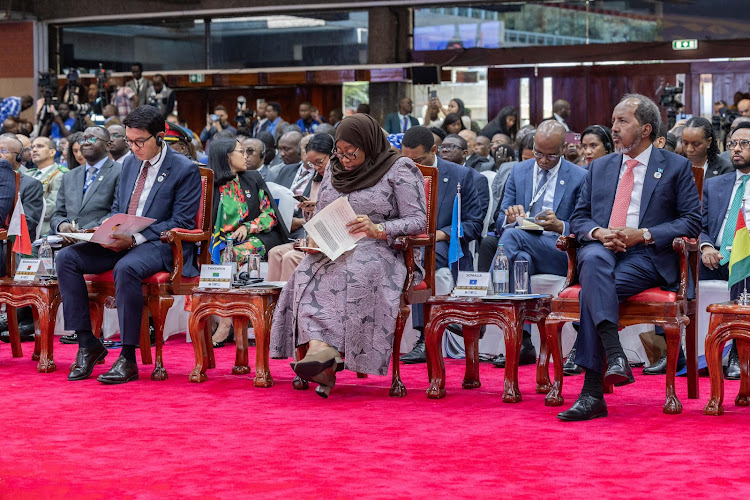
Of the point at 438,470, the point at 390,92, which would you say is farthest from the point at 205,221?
the point at 390,92

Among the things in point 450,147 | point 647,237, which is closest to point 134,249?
point 450,147

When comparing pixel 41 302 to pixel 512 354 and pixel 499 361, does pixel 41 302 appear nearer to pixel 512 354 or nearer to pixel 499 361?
pixel 499 361

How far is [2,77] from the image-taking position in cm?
1803

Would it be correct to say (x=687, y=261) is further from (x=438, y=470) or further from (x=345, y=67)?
(x=345, y=67)

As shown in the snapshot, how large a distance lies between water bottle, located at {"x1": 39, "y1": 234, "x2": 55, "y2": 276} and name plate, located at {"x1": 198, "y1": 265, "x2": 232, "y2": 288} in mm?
1083

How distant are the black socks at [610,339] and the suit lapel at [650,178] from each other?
529mm

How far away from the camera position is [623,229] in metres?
4.48

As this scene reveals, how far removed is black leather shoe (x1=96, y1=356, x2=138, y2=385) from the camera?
5133mm

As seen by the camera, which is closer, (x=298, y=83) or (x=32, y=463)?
(x=32, y=463)

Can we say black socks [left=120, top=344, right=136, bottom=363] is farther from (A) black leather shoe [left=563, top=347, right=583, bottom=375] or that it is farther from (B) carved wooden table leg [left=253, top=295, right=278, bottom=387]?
(A) black leather shoe [left=563, top=347, right=583, bottom=375]

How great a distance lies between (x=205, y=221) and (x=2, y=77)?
1360 cm

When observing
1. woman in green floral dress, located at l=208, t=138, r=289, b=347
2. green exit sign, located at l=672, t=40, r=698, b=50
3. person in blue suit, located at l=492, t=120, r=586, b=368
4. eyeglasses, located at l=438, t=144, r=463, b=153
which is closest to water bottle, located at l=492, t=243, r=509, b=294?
person in blue suit, located at l=492, t=120, r=586, b=368

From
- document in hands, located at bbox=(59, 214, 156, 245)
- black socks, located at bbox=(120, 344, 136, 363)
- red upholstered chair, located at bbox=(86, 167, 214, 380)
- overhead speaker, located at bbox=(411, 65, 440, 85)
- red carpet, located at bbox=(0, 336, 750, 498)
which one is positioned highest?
overhead speaker, located at bbox=(411, 65, 440, 85)

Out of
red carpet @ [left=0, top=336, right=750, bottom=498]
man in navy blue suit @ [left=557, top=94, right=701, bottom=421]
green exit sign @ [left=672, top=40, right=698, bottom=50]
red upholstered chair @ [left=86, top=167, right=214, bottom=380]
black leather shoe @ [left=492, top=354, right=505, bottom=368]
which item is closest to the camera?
red carpet @ [left=0, top=336, right=750, bottom=498]
